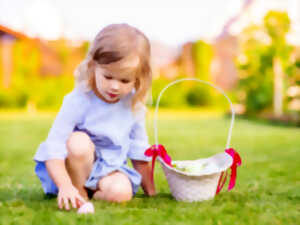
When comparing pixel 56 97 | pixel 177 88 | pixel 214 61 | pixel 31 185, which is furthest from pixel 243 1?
pixel 31 185

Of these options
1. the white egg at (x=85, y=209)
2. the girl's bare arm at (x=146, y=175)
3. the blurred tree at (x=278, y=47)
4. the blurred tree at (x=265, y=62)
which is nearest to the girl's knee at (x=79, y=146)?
the white egg at (x=85, y=209)

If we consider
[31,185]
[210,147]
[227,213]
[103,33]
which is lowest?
[210,147]

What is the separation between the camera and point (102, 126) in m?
2.12

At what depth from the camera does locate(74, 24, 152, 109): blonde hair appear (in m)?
1.87

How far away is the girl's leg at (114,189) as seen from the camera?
6.63 feet

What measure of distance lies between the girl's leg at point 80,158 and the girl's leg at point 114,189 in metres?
0.08

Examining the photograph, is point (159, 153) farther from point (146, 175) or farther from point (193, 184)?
point (146, 175)

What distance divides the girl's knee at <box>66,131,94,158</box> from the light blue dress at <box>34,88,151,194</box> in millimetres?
28

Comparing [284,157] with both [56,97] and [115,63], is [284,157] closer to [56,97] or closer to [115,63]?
[115,63]

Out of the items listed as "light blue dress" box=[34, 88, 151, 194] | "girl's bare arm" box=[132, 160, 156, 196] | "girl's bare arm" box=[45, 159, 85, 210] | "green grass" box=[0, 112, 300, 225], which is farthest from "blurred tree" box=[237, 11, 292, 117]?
"girl's bare arm" box=[45, 159, 85, 210]

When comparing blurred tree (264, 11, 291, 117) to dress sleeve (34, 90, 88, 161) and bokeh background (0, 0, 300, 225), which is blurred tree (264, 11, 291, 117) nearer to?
bokeh background (0, 0, 300, 225)

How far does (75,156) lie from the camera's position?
77.5 inches

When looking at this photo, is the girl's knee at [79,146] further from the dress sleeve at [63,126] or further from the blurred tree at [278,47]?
the blurred tree at [278,47]

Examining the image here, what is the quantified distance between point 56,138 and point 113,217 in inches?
20.2
